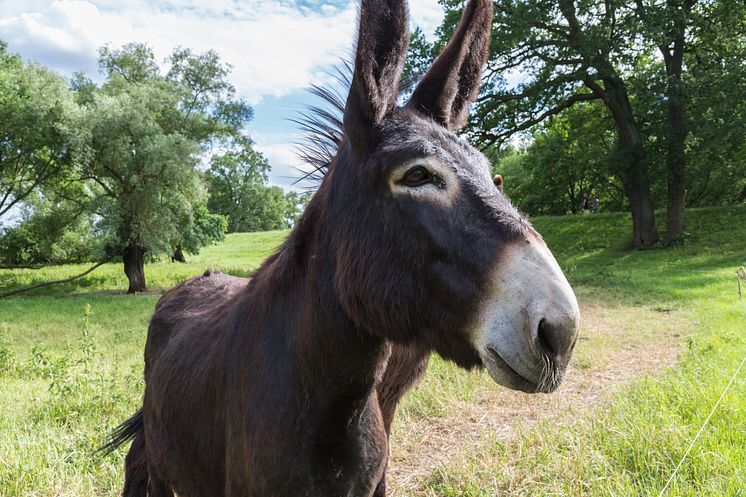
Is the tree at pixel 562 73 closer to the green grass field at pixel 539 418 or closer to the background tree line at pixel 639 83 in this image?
the background tree line at pixel 639 83

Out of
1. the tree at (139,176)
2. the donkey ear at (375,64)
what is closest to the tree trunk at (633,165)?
the tree at (139,176)

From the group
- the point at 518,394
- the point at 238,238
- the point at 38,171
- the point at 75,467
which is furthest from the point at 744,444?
the point at 238,238

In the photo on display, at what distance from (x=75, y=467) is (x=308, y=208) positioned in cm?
376

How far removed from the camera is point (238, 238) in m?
37.7

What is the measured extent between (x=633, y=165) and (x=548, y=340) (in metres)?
24.5

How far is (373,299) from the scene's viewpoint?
66.3 inches

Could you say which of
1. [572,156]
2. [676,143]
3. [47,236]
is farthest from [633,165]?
[47,236]

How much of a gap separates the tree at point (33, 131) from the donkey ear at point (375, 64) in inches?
839

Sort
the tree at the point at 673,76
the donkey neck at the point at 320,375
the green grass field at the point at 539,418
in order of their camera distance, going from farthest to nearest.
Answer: the tree at the point at 673,76 < the green grass field at the point at 539,418 < the donkey neck at the point at 320,375

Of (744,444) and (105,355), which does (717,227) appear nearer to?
(744,444)

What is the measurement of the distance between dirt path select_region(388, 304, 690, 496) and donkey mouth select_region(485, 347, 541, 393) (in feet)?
9.99

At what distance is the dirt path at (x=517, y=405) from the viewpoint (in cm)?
454

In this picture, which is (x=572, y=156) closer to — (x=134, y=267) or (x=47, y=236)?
(x=134, y=267)

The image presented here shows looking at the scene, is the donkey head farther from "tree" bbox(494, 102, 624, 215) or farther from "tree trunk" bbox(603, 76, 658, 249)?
"tree" bbox(494, 102, 624, 215)
